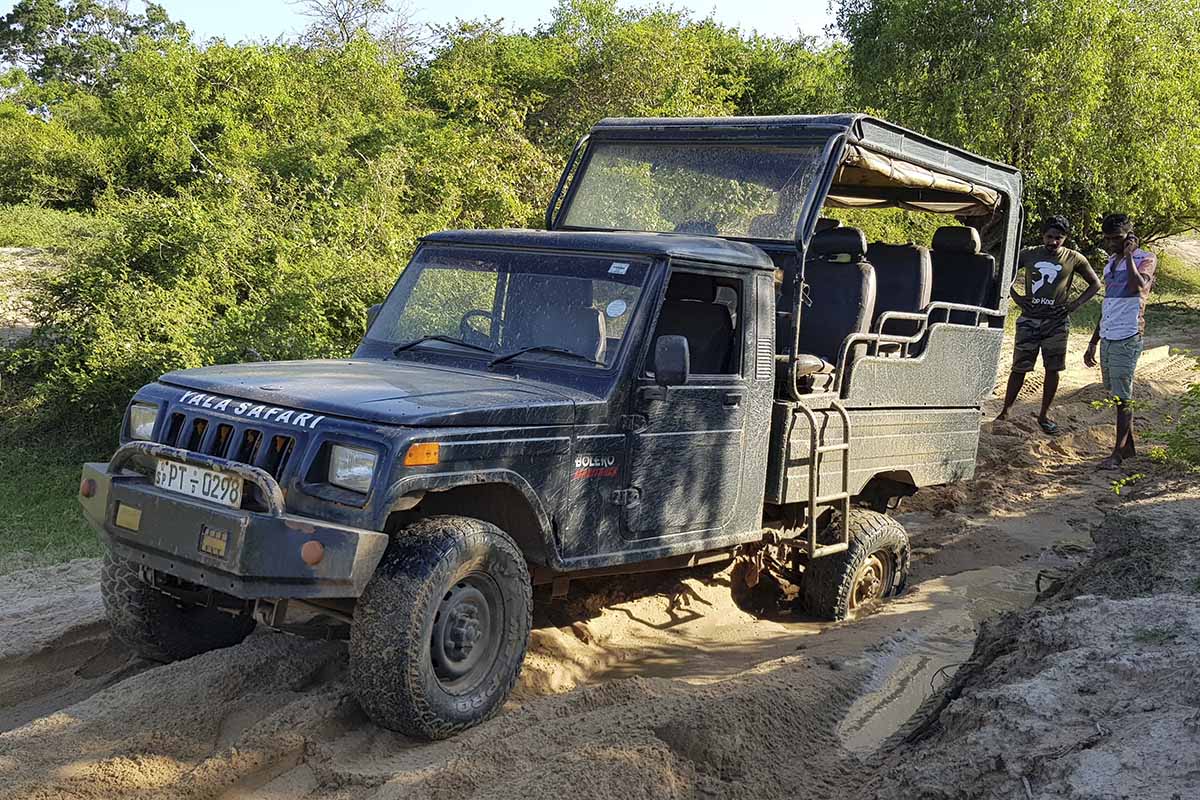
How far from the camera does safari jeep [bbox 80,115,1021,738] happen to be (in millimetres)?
4070

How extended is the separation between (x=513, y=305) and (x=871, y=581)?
2.83 meters

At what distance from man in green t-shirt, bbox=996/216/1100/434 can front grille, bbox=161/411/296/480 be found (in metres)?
7.60

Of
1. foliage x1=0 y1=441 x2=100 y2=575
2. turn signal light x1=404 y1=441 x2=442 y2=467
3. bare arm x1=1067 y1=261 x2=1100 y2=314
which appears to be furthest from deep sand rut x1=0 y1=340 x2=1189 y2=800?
bare arm x1=1067 y1=261 x2=1100 y2=314

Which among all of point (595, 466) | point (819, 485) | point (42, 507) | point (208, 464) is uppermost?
point (208, 464)

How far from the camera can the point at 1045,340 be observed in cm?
1041

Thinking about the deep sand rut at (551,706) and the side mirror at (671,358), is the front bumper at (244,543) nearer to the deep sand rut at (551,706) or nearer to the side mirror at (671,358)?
the deep sand rut at (551,706)

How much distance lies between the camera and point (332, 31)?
2230 cm

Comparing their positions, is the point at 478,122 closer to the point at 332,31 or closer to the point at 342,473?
the point at 332,31

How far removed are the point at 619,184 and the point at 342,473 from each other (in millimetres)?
3365

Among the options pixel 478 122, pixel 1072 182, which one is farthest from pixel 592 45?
pixel 1072 182

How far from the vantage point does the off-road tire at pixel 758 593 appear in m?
6.52

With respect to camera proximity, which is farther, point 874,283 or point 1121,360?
point 1121,360

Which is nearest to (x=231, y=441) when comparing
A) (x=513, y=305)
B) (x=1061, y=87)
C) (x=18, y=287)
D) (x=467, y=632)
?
(x=467, y=632)

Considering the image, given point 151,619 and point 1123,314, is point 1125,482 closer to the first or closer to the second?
point 1123,314
